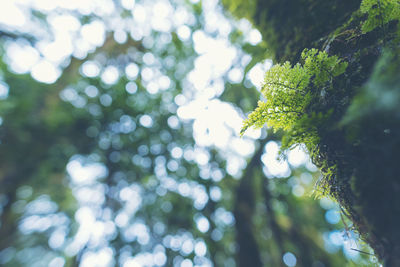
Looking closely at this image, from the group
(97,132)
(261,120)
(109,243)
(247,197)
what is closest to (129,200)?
(109,243)

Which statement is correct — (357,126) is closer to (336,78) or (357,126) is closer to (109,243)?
(336,78)

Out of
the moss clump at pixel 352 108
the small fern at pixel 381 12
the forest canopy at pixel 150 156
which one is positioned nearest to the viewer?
the moss clump at pixel 352 108

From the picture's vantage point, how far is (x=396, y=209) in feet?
2.76

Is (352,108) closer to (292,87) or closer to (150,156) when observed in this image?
(292,87)

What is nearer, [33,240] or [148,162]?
[148,162]

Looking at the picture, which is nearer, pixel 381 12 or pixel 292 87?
pixel 381 12

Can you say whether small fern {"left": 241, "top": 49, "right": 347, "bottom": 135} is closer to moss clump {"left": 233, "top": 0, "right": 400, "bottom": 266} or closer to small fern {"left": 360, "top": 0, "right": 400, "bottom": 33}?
moss clump {"left": 233, "top": 0, "right": 400, "bottom": 266}

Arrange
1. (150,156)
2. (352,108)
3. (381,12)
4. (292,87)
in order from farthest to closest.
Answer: (150,156) < (292,87) < (381,12) < (352,108)

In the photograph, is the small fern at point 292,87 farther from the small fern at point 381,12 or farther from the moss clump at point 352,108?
the small fern at point 381,12

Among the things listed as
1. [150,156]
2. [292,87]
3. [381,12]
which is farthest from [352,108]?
[150,156]

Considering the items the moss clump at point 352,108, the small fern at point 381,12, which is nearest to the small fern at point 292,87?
the moss clump at point 352,108

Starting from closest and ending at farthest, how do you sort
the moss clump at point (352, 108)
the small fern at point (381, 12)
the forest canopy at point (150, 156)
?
the moss clump at point (352, 108) → the small fern at point (381, 12) → the forest canopy at point (150, 156)

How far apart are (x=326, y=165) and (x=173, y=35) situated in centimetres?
702

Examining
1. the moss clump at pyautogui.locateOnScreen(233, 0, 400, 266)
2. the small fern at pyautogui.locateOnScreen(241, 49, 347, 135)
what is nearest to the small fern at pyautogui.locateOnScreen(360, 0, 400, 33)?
the moss clump at pyautogui.locateOnScreen(233, 0, 400, 266)
